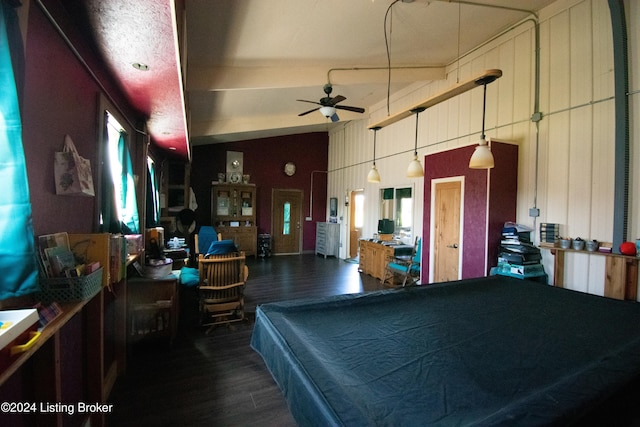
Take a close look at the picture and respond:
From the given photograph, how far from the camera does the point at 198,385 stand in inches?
93.1

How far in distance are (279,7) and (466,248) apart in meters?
3.86

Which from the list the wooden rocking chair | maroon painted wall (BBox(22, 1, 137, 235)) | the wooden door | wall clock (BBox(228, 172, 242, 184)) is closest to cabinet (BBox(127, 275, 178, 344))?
the wooden rocking chair

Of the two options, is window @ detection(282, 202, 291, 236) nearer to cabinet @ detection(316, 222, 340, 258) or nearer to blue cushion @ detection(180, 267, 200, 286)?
cabinet @ detection(316, 222, 340, 258)

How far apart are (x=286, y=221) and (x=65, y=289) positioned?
8.17 m

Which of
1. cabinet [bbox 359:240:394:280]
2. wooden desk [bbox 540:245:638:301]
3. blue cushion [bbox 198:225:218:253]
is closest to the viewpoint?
wooden desk [bbox 540:245:638:301]

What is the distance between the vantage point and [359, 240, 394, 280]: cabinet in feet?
19.2

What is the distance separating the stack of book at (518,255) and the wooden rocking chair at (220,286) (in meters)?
3.40

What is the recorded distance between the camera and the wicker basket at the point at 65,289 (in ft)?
3.99

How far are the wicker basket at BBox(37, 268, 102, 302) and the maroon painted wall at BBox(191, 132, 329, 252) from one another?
746cm

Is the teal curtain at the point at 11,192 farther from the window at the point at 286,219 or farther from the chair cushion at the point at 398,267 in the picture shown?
the window at the point at 286,219

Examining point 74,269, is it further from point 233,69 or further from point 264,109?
point 264,109

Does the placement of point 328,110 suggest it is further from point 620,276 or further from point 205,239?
point 620,276

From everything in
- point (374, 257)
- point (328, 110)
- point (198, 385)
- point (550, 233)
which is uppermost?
point (328, 110)

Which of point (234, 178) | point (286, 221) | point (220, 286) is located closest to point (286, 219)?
point (286, 221)
